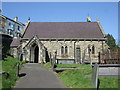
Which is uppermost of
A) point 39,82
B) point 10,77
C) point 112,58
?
point 112,58

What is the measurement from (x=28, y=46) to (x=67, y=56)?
28.7ft

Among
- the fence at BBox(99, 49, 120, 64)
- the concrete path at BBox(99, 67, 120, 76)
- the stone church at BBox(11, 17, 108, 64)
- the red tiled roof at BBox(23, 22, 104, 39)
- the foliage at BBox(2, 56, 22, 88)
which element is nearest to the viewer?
the foliage at BBox(2, 56, 22, 88)

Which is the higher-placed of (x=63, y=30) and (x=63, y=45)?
(x=63, y=30)

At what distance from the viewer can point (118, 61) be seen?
17828mm

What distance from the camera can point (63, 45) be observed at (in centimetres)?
3578

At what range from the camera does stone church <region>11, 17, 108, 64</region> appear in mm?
33344

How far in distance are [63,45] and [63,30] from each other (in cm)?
466

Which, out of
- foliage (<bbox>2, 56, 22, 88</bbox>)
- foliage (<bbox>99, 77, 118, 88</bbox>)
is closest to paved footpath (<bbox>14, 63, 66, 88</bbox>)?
foliage (<bbox>2, 56, 22, 88</bbox>)

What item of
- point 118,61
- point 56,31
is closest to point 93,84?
point 118,61

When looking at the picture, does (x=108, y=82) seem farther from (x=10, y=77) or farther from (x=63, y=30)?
(x=63, y=30)

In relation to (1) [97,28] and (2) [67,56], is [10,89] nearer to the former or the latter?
(2) [67,56]

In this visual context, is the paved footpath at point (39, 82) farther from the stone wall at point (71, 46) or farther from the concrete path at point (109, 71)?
the stone wall at point (71, 46)

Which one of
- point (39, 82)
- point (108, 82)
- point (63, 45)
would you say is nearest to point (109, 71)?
point (108, 82)

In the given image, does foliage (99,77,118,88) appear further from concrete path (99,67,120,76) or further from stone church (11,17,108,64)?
stone church (11,17,108,64)
